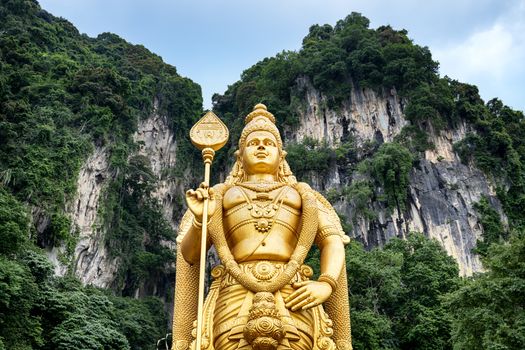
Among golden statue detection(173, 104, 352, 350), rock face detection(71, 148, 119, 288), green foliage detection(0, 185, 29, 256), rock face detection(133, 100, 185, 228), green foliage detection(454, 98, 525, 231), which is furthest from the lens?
rock face detection(133, 100, 185, 228)

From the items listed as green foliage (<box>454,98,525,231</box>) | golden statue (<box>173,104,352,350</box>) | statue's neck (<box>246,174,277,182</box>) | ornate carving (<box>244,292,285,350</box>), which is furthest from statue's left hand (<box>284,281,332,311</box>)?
green foliage (<box>454,98,525,231</box>)

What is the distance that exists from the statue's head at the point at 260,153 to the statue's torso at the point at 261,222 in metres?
0.28

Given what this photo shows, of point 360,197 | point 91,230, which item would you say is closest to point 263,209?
point 91,230

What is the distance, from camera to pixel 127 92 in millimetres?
25156

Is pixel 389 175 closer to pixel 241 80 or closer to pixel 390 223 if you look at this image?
pixel 390 223

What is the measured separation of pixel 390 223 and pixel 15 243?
14183 millimetres

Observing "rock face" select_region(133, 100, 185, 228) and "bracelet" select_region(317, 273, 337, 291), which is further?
"rock face" select_region(133, 100, 185, 228)

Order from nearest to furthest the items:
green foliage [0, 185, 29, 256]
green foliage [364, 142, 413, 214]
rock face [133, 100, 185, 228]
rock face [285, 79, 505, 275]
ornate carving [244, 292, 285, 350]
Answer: ornate carving [244, 292, 285, 350]
green foliage [0, 185, 29, 256]
rock face [285, 79, 505, 275]
green foliage [364, 142, 413, 214]
rock face [133, 100, 185, 228]

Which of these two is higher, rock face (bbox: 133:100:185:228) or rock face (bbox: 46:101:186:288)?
rock face (bbox: 133:100:185:228)

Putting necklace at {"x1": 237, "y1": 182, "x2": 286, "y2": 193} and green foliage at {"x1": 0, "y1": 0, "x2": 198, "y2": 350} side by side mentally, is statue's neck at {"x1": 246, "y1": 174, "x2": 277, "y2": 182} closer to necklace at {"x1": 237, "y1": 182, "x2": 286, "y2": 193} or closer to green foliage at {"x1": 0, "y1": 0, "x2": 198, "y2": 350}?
necklace at {"x1": 237, "y1": 182, "x2": 286, "y2": 193}

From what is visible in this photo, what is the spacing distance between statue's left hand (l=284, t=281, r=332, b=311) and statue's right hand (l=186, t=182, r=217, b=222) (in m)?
0.70

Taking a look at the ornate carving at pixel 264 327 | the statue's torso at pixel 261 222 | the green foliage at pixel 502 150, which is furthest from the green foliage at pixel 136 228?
the ornate carving at pixel 264 327

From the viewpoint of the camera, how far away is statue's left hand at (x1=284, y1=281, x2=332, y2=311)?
347 centimetres

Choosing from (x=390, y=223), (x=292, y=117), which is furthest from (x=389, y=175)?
(x=292, y=117)
